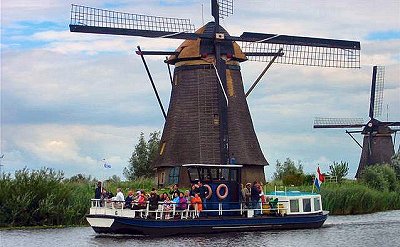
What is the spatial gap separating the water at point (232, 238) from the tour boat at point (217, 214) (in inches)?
16.6

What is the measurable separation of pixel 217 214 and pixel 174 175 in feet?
53.1

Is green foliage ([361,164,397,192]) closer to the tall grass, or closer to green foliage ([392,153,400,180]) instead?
green foliage ([392,153,400,180])

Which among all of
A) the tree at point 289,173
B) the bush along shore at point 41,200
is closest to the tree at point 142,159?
the tree at point 289,173

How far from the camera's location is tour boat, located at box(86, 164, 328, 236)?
123 feet

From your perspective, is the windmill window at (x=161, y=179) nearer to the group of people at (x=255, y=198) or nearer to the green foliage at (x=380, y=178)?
the green foliage at (x=380, y=178)

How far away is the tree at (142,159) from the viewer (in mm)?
74562

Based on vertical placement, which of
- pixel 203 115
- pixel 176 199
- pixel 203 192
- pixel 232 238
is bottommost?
pixel 232 238

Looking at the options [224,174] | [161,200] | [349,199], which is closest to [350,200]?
[349,199]

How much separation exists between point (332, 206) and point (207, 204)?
51.0 ft

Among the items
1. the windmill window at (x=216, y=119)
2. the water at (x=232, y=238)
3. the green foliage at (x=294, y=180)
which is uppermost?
the windmill window at (x=216, y=119)

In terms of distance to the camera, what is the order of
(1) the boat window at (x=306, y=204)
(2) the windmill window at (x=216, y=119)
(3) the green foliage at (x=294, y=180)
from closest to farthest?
(1) the boat window at (x=306, y=204)
(2) the windmill window at (x=216, y=119)
(3) the green foliage at (x=294, y=180)

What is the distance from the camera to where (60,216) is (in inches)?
1708

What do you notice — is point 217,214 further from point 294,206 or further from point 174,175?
point 174,175

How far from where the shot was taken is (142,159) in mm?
74875
